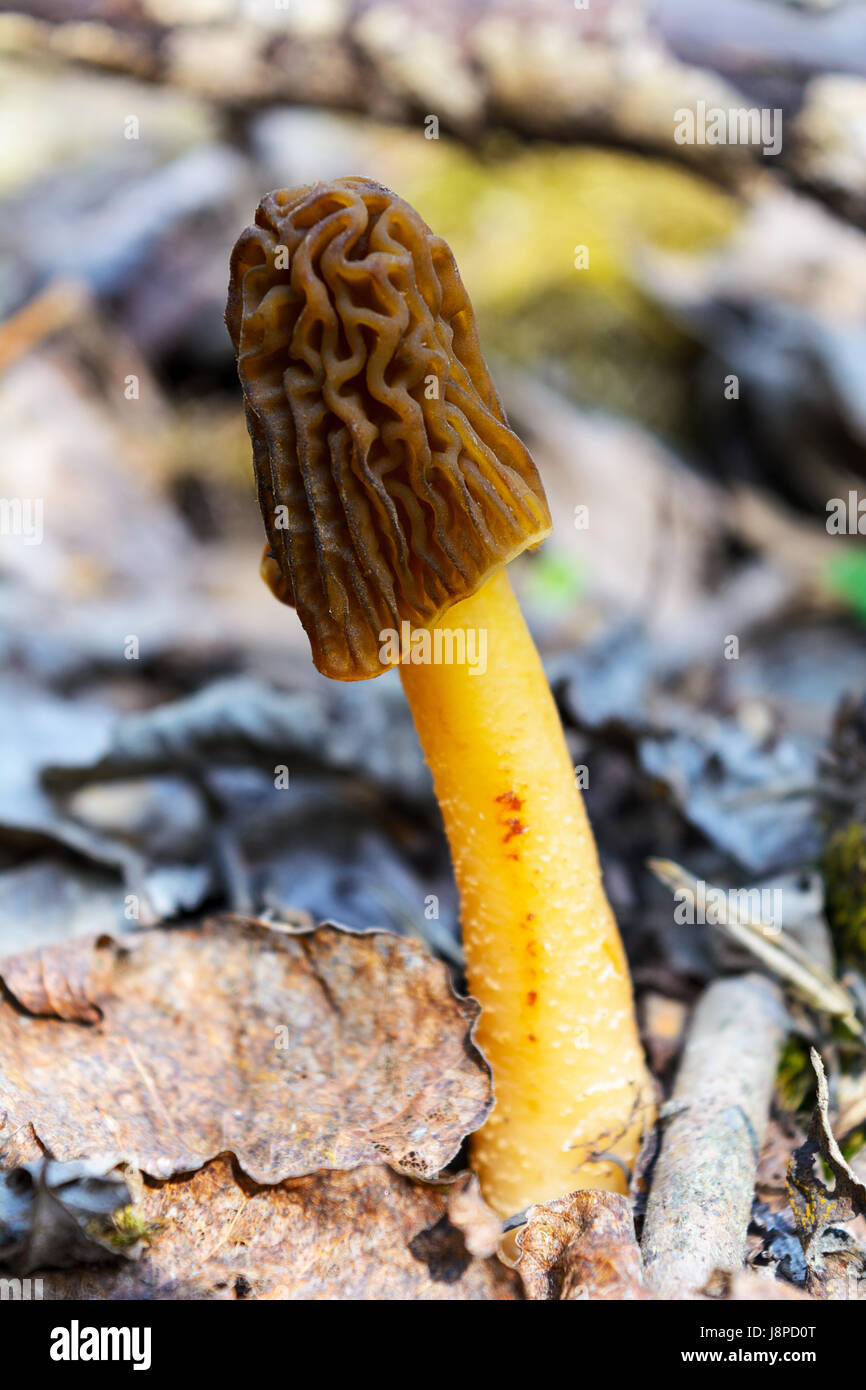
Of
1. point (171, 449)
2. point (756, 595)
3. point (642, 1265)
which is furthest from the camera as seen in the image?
point (171, 449)

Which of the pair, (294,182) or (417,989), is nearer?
(417,989)

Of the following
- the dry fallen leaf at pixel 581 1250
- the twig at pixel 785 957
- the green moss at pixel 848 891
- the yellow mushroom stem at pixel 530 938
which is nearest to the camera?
the dry fallen leaf at pixel 581 1250

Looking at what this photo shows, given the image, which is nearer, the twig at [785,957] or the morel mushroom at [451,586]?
the morel mushroom at [451,586]

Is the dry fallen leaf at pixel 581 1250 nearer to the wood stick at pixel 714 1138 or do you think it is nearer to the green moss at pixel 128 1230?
the wood stick at pixel 714 1138

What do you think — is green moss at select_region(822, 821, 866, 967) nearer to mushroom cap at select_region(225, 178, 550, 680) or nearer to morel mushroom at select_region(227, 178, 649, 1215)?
morel mushroom at select_region(227, 178, 649, 1215)

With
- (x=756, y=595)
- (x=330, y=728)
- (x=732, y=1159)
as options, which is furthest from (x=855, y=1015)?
(x=756, y=595)

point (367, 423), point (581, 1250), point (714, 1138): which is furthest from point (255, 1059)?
point (367, 423)

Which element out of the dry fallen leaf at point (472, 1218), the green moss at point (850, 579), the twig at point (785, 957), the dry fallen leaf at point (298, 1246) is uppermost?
the green moss at point (850, 579)

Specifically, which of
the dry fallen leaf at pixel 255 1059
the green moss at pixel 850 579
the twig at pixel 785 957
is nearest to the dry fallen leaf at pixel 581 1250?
the dry fallen leaf at pixel 255 1059

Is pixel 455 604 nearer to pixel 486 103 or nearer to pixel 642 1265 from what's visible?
pixel 642 1265
